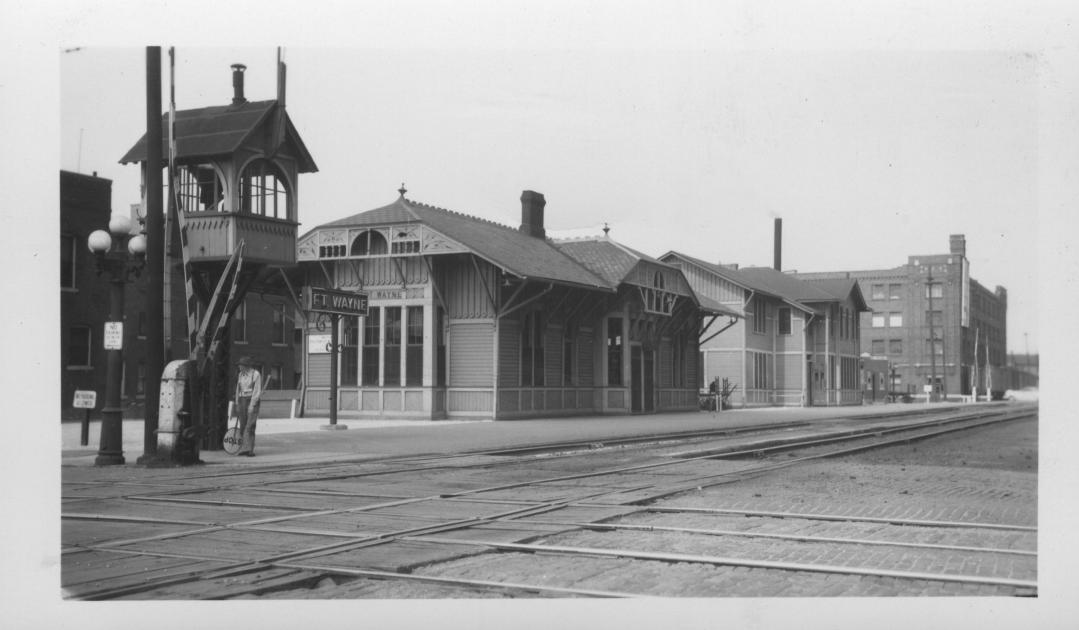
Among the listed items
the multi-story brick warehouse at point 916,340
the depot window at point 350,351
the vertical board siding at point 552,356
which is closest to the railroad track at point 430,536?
the depot window at point 350,351

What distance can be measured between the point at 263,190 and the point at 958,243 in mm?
10765

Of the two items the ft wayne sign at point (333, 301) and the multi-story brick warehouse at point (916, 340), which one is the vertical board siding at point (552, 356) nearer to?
the ft wayne sign at point (333, 301)

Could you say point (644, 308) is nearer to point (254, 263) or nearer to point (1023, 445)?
point (1023, 445)

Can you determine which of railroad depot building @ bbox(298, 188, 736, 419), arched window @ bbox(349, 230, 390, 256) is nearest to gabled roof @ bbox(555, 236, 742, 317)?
railroad depot building @ bbox(298, 188, 736, 419)

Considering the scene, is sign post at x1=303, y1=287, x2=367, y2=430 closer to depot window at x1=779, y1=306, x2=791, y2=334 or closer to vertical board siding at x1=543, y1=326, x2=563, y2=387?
vertical board siding at x1=543, y1=326, x2=563, y2=387

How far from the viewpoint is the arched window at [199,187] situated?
17.1 metres

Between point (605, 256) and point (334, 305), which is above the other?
point (605, 256)

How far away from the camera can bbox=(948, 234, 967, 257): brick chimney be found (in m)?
11.0

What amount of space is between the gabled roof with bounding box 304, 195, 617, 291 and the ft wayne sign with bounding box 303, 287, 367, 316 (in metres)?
4.47

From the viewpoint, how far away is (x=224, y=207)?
1689 centimetres

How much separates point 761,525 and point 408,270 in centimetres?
2217

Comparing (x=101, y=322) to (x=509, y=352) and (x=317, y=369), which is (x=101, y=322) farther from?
(x=509, y=352)

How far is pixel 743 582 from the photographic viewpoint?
22.9ft

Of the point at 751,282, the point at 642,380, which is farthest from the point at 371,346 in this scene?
the point at 751,282
